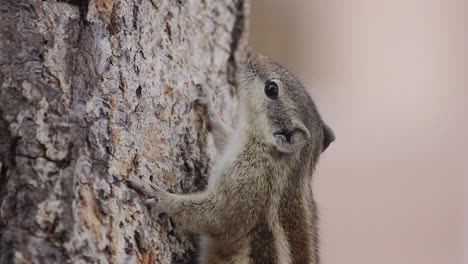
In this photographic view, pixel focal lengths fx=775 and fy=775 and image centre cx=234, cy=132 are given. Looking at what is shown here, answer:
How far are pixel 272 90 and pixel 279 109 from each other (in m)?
0.12

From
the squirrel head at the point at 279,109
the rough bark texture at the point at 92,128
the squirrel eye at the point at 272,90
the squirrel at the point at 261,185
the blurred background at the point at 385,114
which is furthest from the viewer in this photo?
the blurred background at the point at 385,114

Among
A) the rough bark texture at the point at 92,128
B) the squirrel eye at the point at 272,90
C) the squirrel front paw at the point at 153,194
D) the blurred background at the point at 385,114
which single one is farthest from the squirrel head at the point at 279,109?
the blurred background at the point at 385,114

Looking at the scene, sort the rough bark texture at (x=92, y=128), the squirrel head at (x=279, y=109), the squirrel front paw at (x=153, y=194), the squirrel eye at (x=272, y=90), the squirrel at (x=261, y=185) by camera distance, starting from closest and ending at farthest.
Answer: the rough bark texture at (x=92, y=128), the squirrel front paw at (x=153, y=194), the squirrel at (x=261, y=185), the squirrel head at (x=279, y=109), the squirrel eye at (x=272, y=90)

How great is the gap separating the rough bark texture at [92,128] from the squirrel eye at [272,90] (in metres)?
0.49

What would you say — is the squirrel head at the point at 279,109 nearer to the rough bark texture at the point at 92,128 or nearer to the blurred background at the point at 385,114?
the rough bark texture at the point at 92,128

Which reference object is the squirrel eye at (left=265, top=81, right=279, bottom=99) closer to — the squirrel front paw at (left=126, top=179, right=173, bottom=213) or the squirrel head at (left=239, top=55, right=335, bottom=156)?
the squirrel head at (left=239, top=55, right=335, bottom=156)

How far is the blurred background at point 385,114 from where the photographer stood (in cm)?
751

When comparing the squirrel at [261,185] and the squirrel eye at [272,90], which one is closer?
the squirrel at [261,185]

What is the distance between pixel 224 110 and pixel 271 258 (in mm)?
1051

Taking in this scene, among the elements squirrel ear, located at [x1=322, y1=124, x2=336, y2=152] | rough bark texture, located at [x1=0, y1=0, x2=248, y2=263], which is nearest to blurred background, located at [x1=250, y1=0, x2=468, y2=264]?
squirrel ear, located at [x1=322, y1=124, x2=336, y2=152]

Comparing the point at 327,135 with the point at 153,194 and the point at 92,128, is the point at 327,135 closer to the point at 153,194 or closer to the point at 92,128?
the point at 153,194

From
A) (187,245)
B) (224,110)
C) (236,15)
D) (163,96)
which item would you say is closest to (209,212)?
(187,245)

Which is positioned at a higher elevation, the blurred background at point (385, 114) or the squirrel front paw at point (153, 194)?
the blurred background at point (385, 114)

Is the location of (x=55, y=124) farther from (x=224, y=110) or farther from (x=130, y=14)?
(x=224, y=110)
